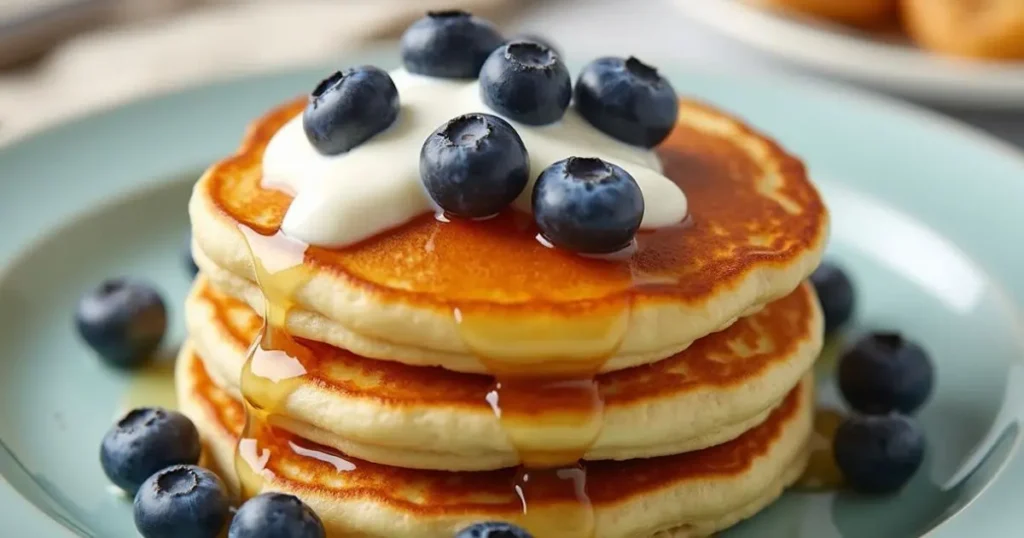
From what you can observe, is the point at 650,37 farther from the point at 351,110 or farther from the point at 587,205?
the point at 587,205

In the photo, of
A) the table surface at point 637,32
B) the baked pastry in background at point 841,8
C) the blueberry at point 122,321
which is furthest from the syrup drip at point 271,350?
the baked pastry in background at point 841,8

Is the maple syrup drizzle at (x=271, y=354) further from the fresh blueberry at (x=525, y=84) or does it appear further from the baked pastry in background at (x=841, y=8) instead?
the baked pastry in background at (x=841, y=8)

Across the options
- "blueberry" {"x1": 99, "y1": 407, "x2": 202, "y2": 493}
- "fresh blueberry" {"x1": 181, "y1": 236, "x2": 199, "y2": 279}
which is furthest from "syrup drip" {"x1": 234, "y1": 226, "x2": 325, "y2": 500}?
"fresh blueberry" {"x1": 181, "y1": 236, "x2": 199, "y2": 279}

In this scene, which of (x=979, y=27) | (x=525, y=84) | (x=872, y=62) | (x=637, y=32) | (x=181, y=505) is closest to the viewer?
(x=181, y=505)

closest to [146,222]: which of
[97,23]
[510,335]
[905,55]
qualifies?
[510,335]

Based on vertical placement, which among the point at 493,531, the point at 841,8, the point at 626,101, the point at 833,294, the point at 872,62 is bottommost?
the point at 841,8

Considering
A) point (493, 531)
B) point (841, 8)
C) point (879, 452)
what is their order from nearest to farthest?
point (493, 531) < point (879, 452) < point (841, 8)

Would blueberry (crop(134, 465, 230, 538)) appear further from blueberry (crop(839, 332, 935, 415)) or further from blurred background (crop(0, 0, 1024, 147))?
blurred background (crop(0, 0, 1024, 147))

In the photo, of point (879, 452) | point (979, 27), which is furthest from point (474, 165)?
point (979, 27)
